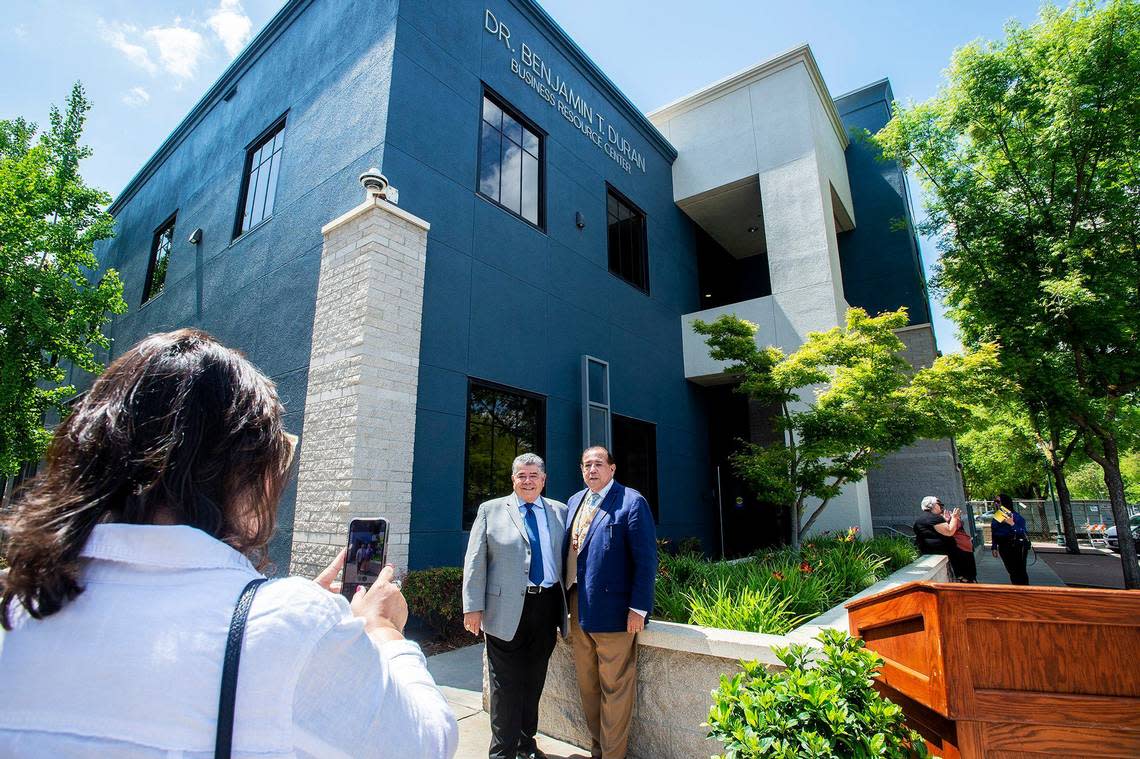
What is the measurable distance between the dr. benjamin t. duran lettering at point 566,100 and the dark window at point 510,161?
0.88 m

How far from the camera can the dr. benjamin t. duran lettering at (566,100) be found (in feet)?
31.6

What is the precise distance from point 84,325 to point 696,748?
1292cm

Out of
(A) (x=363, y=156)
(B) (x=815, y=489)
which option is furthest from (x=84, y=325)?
(B) (x=815, y=489)

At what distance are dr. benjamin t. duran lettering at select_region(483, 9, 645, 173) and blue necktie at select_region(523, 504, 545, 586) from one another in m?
8.40

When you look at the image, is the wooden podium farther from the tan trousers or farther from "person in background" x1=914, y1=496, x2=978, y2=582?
"person in background" x1=914, y1=496, x2=978, y2=582

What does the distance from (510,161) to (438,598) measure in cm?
697

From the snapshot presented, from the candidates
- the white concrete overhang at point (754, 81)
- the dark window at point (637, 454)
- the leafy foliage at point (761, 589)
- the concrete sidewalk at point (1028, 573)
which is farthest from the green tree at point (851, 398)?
the white concrete overhang at point (754, 81)

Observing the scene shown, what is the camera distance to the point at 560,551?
4180 millimetres

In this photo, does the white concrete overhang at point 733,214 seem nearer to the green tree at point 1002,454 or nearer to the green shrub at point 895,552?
the green shrub at point 895,552

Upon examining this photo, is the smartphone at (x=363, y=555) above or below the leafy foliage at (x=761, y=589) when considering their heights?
above

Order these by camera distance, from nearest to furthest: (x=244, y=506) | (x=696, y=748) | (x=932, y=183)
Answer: (x=244, y=506), (x=696, y=748), (x=932, y=183)

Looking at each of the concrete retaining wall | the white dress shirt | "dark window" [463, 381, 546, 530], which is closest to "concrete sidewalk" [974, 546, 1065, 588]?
"dark window" [463, 381, 546, 530]

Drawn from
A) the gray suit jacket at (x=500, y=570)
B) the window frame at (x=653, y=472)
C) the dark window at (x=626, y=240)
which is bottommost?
the gray suit jacket at (x=500, y=570)

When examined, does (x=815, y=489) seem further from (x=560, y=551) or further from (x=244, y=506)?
(x=244, y=506)
